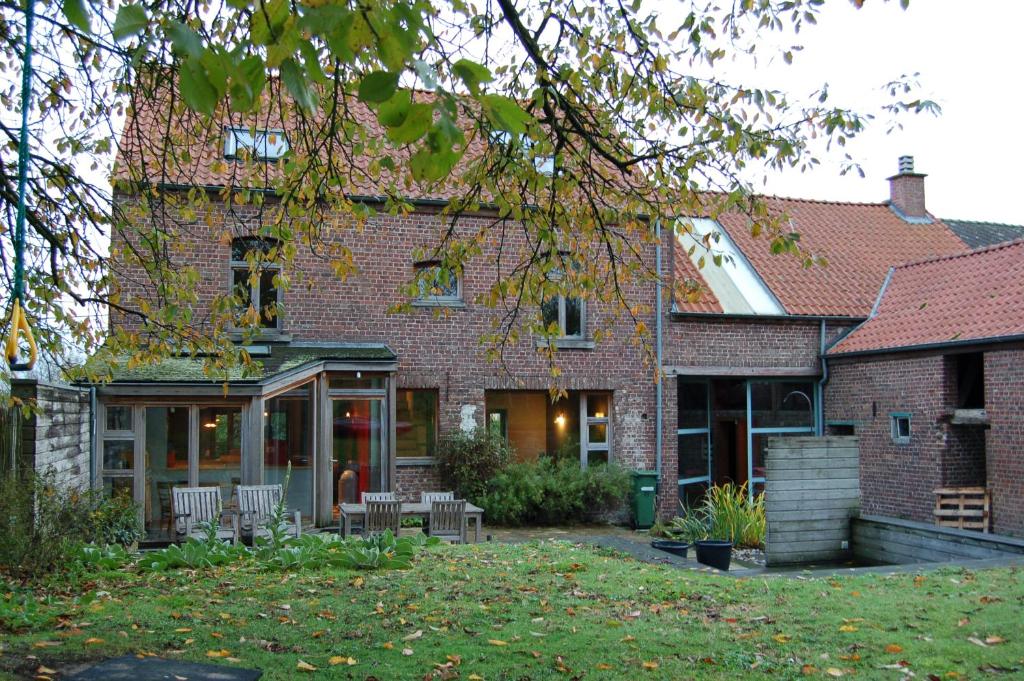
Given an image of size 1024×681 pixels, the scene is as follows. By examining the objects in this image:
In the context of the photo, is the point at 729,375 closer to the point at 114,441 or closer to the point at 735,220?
the point at 735,220

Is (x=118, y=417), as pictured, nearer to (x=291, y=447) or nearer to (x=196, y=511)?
(x=196, y=511)

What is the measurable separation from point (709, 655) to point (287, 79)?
482 centimetres

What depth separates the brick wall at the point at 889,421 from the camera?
56.8ft

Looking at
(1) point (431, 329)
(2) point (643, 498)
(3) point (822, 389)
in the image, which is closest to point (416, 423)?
(1) point (431, 329)

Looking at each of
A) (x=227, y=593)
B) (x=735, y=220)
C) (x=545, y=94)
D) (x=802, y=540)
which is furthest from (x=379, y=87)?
(x=735, y=220)

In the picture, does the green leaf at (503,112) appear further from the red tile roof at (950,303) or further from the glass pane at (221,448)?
the red tile roof at (950,303)

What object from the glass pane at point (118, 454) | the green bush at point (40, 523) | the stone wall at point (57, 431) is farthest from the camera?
the glass pane at point (118, 454)

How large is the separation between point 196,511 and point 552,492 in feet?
22.0

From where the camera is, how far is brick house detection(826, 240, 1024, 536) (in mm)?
15930

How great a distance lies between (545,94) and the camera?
6570 millimetres

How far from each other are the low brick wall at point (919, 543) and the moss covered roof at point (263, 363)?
812 cm

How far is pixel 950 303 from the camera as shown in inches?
724

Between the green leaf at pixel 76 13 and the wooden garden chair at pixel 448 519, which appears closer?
the green leaf at pixel 76 13

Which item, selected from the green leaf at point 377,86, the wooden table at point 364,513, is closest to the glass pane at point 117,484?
the wooden table at point 364,513
